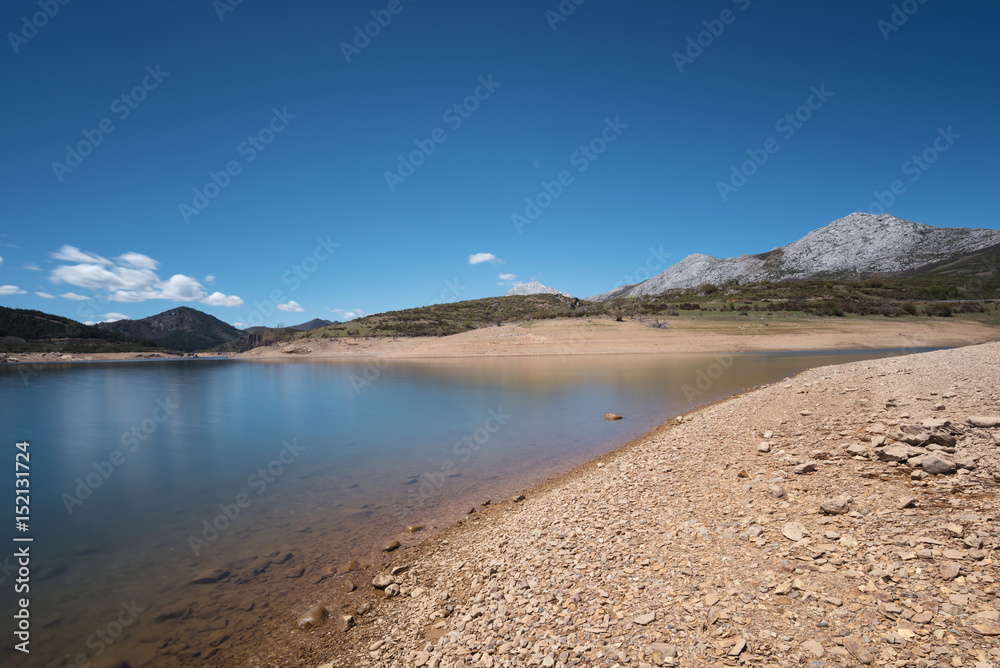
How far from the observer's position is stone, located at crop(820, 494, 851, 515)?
4547 mm

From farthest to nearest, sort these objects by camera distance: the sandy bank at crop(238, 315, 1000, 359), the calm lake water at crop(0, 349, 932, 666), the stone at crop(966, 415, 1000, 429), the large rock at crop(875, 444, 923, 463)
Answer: the sandy bank at crop(238, 315, 1000, 359), the calm lake water at crop(0, 349, 932, 666), the stone at crop(966, 415, 1000, 429), the large rock at crop(875, 444, 923, 463)

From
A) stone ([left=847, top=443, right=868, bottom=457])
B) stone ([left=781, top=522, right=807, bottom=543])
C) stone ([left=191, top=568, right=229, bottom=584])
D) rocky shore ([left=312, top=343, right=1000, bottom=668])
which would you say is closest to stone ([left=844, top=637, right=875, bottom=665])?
rocky shore ([left=312, top=343, right=1000, bottom=668])

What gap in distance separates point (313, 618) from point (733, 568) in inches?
180

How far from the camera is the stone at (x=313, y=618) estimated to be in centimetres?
487

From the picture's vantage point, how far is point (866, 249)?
16012 centimetres

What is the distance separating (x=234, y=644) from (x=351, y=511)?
3401 millimetres

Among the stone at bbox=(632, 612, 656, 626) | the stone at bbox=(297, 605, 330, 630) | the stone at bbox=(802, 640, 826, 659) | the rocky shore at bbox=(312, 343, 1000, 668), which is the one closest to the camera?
the stone at bbox=(802, 640, 826, 659)

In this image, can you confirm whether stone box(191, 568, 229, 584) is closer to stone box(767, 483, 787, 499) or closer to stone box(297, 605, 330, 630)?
stone box(297, 605, 330, 630)

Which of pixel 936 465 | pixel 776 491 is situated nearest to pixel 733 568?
pixel 776 491

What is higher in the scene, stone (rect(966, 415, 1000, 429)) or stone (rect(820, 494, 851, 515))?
stone (rect(966, 415, 1000, 429))

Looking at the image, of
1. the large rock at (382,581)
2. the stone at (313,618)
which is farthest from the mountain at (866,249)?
the stone at (313,618)

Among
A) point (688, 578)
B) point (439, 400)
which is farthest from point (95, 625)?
point (439, 400)

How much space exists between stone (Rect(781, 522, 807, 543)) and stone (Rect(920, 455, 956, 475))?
2010 mm

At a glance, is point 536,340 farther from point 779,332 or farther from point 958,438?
point 958,438
